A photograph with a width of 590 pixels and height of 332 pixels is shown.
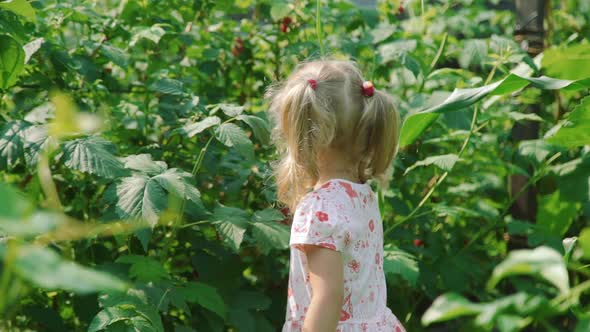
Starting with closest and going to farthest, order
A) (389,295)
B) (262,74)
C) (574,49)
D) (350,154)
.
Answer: (574,49)
(350,154)
(389,295)
(262,74)

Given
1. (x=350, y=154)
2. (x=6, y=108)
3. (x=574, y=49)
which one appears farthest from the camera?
(x=6, y=108)

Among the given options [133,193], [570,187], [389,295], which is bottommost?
[389,295]

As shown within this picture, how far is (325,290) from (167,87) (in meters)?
0.82

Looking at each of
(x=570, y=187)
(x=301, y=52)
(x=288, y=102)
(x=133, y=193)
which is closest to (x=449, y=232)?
(x=301, y=52)

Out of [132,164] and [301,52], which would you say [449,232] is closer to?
[301,52]

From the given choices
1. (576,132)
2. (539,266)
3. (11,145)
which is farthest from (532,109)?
(539,266)

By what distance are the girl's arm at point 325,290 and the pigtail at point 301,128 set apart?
23cm

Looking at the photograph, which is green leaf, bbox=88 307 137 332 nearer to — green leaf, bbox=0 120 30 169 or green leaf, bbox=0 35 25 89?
green leaf, bbox=0 120 30 169

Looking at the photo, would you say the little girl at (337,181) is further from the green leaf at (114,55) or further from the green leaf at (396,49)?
A: the green leaf at (396,49)

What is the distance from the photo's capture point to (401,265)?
6.94 feet

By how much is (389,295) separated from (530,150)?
71 cm

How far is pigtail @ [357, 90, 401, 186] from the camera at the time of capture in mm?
1770

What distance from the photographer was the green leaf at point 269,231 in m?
1.85

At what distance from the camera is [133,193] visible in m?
1.67
